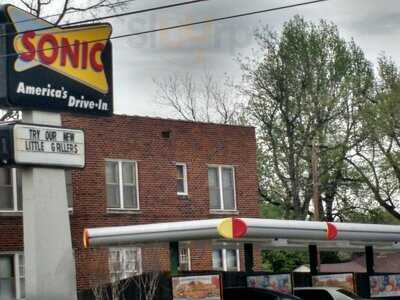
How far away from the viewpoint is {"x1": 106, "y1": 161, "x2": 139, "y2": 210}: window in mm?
33906

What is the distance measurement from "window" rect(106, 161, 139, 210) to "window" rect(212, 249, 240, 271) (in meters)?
4.25

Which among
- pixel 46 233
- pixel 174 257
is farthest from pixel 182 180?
pixel 174 257

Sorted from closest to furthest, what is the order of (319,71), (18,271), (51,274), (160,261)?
(51,274) < (18,271) < (160,261) < (319,71)

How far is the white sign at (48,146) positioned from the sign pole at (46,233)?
0.31m

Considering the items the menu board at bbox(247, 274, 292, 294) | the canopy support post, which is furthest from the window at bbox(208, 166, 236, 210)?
the menu board at bbox(247, 274, 292, 294)

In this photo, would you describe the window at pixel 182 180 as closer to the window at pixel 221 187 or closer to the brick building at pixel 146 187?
the brick building at pixel 146 187

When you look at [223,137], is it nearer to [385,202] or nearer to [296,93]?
[296,93]

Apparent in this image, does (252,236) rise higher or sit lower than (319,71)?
lower

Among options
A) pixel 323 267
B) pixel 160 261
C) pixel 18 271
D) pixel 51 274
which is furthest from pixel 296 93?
pixel 51 274

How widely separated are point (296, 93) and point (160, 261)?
62.7 feet

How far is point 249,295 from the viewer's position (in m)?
22.9

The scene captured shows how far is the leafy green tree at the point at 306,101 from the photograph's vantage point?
51.0 m

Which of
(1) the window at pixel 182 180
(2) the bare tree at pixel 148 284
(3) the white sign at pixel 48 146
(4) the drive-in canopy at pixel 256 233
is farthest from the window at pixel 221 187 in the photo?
(3) the white sign at pixel 48 146

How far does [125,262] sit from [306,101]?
66.8 ft
